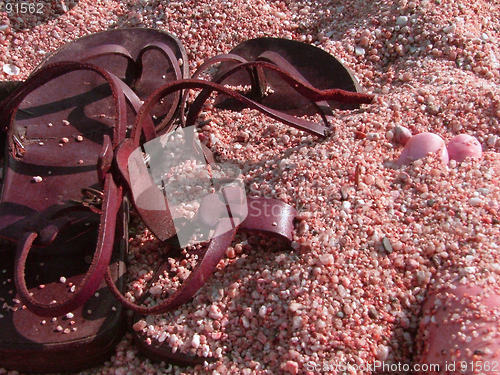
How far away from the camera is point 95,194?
1.28 m

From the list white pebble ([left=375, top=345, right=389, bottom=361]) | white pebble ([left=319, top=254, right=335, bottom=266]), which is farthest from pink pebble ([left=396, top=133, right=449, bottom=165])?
white pebble ([left=375, top=345, right=389, bottom=361])

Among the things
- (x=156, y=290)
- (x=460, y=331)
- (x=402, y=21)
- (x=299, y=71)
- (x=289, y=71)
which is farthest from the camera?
(x=402, y=21)

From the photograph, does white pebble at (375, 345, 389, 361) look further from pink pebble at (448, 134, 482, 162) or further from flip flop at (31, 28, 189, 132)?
flip flop at (31, 28, 189, 132)

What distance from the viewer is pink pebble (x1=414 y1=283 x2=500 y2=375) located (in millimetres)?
905

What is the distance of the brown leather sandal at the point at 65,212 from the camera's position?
114 centimetres

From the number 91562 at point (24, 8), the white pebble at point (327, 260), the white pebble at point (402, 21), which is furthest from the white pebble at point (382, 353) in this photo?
the number 91562 at point (24, 8)

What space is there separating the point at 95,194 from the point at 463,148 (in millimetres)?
1035

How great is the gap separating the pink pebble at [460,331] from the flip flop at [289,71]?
0.72 metres

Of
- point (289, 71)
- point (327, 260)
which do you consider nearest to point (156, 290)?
point (327, 260)

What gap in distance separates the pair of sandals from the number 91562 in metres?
0.53

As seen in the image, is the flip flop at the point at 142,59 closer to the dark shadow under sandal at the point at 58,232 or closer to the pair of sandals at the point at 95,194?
the pair of sandals at the point at 95,194

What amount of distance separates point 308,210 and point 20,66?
4.90 ft

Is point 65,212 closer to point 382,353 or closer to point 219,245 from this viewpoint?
point 219,245

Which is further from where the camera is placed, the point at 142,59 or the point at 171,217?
the point at 142,59
